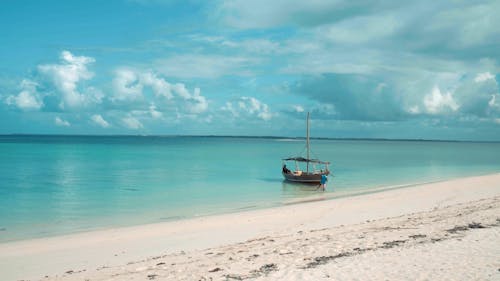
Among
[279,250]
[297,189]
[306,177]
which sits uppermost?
[279,250]

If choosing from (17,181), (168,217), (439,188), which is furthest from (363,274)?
(17,181)

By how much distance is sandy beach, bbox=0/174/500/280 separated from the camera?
31.2ft

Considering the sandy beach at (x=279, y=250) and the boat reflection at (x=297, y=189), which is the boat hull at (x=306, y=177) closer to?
the boat reflection at (x=297, y=189)

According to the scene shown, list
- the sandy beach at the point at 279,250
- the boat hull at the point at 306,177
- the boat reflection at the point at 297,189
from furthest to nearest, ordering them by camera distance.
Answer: the boat hull at the point at 306,177
the boat reflection at the point at 297,189
the sandy beach at the point at 279,250

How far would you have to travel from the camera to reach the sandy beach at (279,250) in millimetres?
9523

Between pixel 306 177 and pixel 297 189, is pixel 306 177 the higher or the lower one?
the higher one

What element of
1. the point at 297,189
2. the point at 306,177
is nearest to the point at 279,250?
the point at 297,189

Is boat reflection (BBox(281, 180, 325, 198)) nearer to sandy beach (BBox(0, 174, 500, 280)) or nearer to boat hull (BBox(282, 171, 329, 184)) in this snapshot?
boat hull (BBox(282, 171, 329, 184))

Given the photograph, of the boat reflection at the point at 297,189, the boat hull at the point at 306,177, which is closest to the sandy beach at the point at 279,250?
the boat reflection at the point at 297,189

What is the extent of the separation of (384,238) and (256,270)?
4.83 metres

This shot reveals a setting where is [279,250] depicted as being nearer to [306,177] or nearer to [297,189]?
[297,189]

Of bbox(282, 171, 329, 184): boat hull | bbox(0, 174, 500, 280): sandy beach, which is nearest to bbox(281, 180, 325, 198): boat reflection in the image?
bbox(282, 171, 329, 184): boat hull

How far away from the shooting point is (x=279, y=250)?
38.8 feet

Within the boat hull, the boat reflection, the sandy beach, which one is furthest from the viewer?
the boat hull
